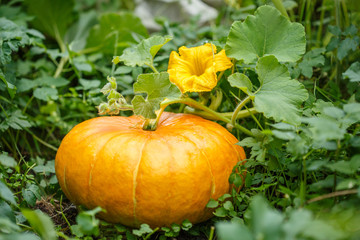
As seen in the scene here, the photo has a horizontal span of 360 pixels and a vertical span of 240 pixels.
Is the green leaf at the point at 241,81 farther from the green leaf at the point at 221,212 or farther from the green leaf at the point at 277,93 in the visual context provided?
the green leaf at the point at 221,212

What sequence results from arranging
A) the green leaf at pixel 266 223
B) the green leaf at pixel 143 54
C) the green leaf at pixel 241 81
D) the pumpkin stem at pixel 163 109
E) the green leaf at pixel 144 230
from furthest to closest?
the green leaf at pixel 143 54 < the pumpkin stem at pixel 163 109 < the green leaf at pixel 241 81 < the green leaf at pixel 144 230 < the green leaf at pixel 266 223

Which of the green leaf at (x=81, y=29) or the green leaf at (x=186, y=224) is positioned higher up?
the green leaf at (x=81, y=29)

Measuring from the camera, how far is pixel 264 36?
1396mm

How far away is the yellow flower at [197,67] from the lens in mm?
1377

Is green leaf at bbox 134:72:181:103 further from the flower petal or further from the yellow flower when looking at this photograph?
the flower petal

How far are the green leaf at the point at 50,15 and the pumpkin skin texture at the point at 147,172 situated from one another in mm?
1576

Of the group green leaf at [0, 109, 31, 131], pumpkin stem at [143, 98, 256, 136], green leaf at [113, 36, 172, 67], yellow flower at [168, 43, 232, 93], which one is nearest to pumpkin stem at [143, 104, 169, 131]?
pumpkin stem at [143, 98, 256, 136]

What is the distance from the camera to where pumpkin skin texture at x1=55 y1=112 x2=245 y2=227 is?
1.19 metres

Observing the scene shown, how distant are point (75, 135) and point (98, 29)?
1.38 metres

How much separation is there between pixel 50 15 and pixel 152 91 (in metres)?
1.72

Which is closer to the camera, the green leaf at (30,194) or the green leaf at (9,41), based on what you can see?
the green leaf at (30,194)

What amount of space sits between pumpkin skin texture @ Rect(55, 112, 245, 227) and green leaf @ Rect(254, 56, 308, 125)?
0.23m

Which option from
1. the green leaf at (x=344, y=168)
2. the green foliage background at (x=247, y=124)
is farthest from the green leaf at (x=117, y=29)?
the green leaf at (x=344, y=168)

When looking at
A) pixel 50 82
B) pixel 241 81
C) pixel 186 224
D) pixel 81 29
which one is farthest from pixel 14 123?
pixel 81 29
